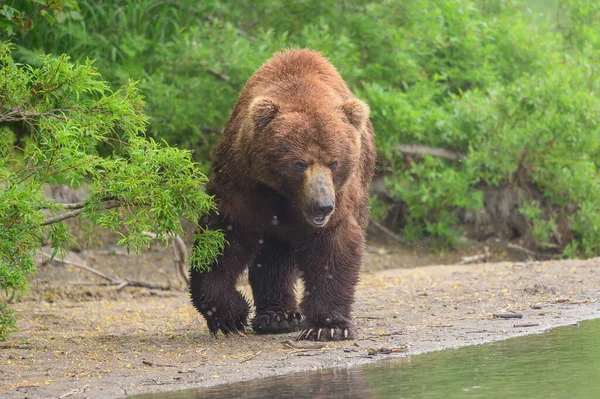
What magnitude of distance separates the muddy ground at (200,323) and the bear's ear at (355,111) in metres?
1.45

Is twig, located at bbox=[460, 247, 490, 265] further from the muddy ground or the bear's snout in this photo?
the bear's snout

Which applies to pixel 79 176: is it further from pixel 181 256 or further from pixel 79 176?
pixel 181 256

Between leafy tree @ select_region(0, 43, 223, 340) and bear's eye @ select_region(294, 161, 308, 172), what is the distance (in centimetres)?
59

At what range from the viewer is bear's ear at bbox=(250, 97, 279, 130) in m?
6.16

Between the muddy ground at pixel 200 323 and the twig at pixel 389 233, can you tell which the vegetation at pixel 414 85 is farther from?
the muddy ground at pixel 200 323

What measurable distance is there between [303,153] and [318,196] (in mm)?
319

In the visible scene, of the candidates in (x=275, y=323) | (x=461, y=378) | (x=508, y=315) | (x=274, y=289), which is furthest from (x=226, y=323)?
(x=461, y=378)

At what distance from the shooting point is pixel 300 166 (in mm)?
6078

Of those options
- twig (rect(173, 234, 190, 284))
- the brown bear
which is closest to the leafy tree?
the brown bear

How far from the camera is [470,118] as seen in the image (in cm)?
1148

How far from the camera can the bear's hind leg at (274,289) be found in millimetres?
7145

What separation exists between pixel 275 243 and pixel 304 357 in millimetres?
1363

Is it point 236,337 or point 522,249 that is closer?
point 236,337

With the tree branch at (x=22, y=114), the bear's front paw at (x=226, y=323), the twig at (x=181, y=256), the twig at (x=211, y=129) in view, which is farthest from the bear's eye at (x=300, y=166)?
the twig at (x=211, y=129)
